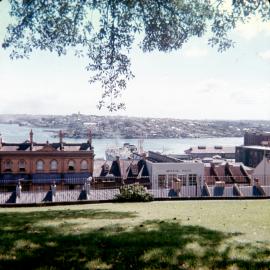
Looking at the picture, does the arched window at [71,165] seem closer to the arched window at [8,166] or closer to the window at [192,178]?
the arched window at [8,166]

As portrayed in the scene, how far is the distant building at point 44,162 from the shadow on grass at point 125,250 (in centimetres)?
4731

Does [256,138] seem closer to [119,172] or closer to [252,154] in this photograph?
[252,154]

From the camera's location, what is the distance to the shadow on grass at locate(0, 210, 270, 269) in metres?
6.55

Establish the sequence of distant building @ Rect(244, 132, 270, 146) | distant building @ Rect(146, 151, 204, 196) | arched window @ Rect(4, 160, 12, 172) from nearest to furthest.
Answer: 1. distant building @ Rect(146, 151, 204, 196)
2. arched window @ Rect(4, 160, 12, 172)
3. distant building @ Rect(244, 132, 270, 146)

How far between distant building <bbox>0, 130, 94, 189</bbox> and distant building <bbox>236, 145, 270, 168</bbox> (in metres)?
49.5

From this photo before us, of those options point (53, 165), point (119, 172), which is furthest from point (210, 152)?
point (53, 165)

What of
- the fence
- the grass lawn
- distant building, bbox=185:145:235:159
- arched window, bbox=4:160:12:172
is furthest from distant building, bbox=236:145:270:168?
the grass lawn

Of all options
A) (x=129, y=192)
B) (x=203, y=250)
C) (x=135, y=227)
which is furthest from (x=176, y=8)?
(x=129, y=192)

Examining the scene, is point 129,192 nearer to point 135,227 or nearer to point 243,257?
point 135,227

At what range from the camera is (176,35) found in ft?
48.5

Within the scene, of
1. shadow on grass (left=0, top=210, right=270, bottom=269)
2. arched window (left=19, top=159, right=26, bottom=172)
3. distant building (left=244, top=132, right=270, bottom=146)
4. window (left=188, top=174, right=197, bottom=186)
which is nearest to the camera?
shadow on grass (left=0, top=210, right=270, bottom=269)

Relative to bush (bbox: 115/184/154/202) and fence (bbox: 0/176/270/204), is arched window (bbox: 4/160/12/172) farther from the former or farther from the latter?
bush (bbox: 115/184/154/202)

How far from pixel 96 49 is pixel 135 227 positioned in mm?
7644

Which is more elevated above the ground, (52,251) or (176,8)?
(176,8)
